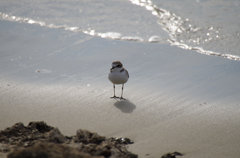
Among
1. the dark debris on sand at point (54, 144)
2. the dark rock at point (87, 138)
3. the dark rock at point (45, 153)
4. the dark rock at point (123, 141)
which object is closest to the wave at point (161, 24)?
the dark rock at point (123, 141)

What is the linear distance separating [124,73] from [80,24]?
151 inches

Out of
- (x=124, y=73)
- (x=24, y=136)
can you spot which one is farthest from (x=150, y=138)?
(x=124, y=73)

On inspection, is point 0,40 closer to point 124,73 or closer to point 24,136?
point 124,73

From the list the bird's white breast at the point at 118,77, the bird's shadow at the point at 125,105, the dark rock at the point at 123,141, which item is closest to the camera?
the dark rock at the point at 123,141

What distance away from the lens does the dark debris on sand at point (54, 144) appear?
9.73ft

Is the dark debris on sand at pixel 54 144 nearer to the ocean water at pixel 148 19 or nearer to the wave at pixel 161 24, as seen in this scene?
the wave at pixel 161 24

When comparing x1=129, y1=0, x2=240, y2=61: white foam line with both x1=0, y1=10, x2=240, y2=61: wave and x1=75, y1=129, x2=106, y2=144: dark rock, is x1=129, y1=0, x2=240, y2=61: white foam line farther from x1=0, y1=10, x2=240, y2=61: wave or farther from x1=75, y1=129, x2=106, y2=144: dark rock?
x1=75, y1=129, x2=106, y2=144: dark rock

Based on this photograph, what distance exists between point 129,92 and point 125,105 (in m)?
0.66

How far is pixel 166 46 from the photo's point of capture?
893 centimetres

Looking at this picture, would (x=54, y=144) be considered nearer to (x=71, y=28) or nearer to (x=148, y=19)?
(x=71, y=28)

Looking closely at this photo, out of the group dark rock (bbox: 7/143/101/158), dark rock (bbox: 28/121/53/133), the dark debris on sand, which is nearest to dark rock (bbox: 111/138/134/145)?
the dark debris on sand

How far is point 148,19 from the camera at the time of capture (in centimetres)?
1079

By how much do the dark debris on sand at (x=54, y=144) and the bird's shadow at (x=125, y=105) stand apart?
139 cm

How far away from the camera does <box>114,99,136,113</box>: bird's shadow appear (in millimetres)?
6146
